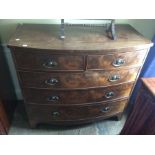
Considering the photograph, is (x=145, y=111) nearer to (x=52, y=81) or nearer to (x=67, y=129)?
(x=52, y=81)

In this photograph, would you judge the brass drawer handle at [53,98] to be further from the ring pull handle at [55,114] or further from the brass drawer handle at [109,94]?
the brass drawer handle at [109,94]

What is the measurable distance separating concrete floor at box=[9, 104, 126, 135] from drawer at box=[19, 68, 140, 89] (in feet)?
1.91

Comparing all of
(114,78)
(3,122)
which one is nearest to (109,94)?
(114,78)

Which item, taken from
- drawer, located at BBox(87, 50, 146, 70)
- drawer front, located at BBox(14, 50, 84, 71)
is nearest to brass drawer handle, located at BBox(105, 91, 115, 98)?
drawer, located at BBox(87, 50, 146, 70)

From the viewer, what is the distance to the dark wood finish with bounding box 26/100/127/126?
1433 mm

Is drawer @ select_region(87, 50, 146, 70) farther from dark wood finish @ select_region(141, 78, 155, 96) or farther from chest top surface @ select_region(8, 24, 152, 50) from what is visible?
dark wood finish @ select_region(141, 78, 155, 96)

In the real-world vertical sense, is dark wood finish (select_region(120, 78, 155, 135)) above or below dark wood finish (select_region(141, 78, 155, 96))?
below

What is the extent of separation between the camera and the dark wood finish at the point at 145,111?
953 millimetres

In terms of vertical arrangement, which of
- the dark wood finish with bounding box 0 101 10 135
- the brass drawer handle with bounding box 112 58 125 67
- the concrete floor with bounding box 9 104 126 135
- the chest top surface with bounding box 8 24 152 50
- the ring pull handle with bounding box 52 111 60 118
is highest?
the chest top surface with bounding box 8 24 152 50

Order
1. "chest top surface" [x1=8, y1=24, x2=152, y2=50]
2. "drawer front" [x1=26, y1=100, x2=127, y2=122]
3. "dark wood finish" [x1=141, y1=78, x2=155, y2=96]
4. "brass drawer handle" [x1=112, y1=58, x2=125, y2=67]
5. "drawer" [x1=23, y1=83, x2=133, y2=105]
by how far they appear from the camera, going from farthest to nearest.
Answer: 1. "drawer front" [x1=26, y1=100, x2=127, y2=122]
2. "drawer" [x1=23, y1=83, x2=133, y2=105]
3. "brass drawer handle" [x1=112, y1=58, x2=125, y2=67]
4. "chest top surface" [x1=8, y1=24, x2=152, y2=50]
5. "dark wood finish" [x1=141, y1=78, x2=155, y2=96]

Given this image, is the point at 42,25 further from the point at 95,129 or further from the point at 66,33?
the point at 95,129

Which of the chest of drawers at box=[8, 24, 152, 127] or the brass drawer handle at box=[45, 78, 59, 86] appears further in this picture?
the brass drawer handle at box=[45, 78, 59, 86]

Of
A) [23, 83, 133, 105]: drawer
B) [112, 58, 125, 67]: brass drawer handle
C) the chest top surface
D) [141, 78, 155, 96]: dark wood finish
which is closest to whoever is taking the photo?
[141, 78, 155, 96]: dark wood finish
